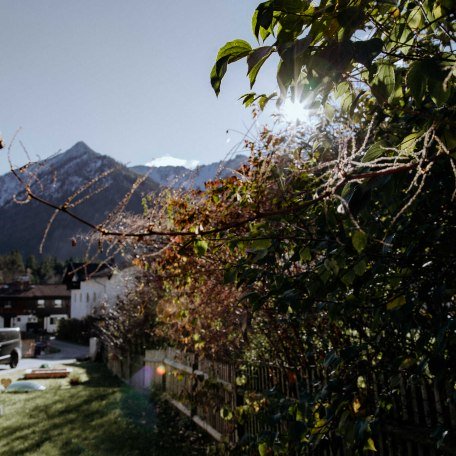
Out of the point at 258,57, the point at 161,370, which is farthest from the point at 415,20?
the point at 161,370

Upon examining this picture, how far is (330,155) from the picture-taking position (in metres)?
4.07

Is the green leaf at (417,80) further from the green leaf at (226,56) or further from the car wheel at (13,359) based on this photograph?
the car wheel at (13,359)

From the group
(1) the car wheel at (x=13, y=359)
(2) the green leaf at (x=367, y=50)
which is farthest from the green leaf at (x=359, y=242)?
(1) the car wheel at (x=13, y=359)

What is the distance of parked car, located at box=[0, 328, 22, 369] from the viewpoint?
72.5 feet

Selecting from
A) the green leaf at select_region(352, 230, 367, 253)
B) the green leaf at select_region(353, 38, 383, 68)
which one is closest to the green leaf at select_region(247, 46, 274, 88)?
the green leaf at select_region(353, 38, 383, 68)

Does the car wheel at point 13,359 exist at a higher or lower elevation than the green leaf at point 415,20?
lower

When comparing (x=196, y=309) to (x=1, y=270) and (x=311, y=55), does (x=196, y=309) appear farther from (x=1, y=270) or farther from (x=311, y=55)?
(x=1, y=270)

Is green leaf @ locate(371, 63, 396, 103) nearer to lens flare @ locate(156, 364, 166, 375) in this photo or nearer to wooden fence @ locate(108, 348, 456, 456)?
wooden fence @ locate(108, 348, 456, 456)

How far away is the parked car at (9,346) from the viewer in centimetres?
2209

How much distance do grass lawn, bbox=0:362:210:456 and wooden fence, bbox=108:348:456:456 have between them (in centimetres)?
48

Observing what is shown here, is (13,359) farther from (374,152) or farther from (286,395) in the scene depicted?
(374,152)

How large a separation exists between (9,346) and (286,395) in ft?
72.7

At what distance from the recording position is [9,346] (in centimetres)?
2283

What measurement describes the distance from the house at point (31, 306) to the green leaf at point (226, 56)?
7877 centimetres
